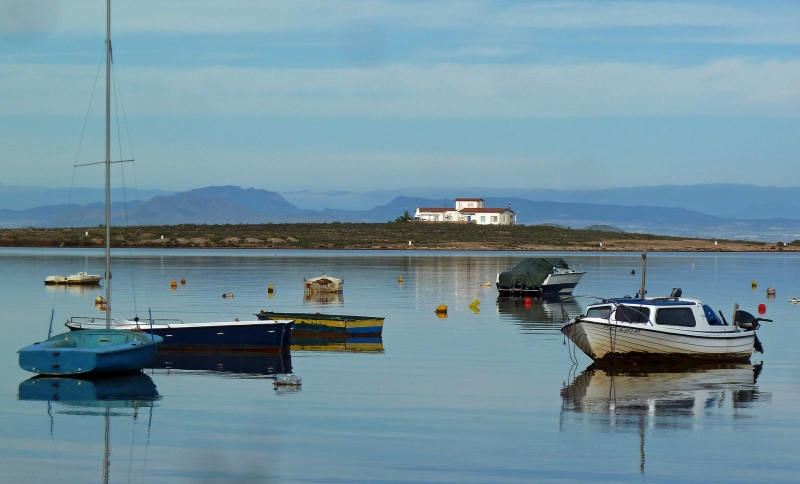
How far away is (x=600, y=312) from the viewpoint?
33.2 metres

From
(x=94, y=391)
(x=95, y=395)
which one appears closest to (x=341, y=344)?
(x=94, y=391)

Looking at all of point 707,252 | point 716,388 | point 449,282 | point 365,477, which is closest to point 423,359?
point 716,388

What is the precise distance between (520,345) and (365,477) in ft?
70.2

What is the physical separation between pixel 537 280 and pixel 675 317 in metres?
35.4

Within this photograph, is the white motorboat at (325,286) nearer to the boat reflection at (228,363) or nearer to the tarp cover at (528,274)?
the tarp cover at (528,274)

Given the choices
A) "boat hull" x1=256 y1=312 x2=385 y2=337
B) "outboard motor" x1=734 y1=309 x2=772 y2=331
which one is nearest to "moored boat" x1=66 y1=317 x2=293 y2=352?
Answer: "boat hull" x1=256 y1=312 x2=385 y2=337

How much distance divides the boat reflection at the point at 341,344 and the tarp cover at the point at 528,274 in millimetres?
29640

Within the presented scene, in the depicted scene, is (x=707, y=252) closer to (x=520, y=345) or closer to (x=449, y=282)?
(x=449, y=282)

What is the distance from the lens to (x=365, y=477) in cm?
1770

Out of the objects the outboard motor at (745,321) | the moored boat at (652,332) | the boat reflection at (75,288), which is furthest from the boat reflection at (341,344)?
the boat reflection at (75,288)

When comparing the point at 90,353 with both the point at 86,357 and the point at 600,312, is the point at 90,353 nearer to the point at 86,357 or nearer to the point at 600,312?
the point at 86,357

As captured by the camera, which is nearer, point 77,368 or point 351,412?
point 351,412

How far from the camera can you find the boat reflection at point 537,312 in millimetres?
46469

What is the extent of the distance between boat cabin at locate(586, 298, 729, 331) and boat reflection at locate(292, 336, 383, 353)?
7.91 m
